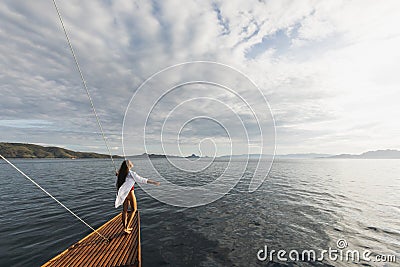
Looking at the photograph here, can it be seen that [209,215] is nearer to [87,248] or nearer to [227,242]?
[227,242]

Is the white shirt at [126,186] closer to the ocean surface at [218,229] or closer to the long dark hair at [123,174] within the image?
the long dark hair at [123,174]

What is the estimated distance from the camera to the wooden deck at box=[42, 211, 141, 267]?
27.1 ft

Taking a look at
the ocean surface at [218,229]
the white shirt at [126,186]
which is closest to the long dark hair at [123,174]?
the white shirt at [126,186]

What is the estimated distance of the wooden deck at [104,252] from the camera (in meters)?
8.27

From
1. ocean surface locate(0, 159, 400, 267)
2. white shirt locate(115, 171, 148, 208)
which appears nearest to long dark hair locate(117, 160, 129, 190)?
white shirt locate(115, 171, 148, 208)

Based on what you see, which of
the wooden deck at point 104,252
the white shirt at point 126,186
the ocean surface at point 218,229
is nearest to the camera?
the wooden deck at point 104,252

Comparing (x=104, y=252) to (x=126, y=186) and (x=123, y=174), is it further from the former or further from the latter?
(x=123, y=174)

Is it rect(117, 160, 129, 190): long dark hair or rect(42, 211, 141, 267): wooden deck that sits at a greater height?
rect(117, 160, 129, 190): long dark hair

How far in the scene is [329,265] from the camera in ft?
32.8

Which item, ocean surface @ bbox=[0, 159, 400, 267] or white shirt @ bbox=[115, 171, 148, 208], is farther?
white shirt @ bbox=[115, 171, 148, 208]

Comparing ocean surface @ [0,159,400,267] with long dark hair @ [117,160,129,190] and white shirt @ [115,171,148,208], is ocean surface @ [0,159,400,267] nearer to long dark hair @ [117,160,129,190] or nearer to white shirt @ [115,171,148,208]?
white shirt @ [115,171,148,208]

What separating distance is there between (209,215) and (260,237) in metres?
5.57

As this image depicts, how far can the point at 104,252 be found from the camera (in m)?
9.16

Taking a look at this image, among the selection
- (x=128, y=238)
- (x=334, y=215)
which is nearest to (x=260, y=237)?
(x=128, y=238)
